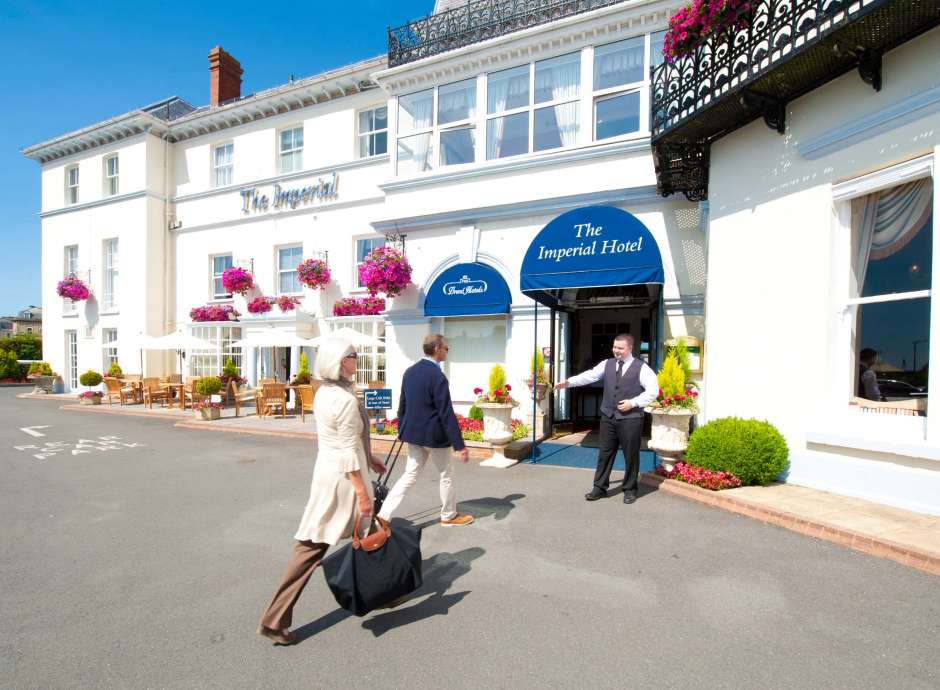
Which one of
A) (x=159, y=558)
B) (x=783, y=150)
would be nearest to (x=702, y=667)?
(x=159, y=558)

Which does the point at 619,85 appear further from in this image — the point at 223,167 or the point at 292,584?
the point at 223,167

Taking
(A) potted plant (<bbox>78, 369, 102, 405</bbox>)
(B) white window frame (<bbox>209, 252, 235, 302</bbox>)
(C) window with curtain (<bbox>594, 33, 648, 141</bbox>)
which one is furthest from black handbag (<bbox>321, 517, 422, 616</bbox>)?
(A) potted plant (<bbox>78, 369, 102, 405</bbox>)

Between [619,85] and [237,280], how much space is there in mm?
12559

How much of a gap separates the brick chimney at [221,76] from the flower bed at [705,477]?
20.7m

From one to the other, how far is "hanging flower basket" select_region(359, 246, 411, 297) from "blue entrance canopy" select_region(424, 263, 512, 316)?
69cm

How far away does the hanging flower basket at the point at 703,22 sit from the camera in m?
6.19

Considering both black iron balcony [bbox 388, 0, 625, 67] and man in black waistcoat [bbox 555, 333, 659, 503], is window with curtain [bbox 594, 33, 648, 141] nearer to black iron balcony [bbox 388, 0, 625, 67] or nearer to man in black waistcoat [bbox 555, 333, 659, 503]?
black iron balcony [bbox 388, 0, 625, 67]

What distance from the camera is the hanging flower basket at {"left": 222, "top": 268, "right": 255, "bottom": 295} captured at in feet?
54.7

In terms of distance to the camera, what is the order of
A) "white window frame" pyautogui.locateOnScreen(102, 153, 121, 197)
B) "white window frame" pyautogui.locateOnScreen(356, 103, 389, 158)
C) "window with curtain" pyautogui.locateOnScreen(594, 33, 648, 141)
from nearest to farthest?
"window with curtain" pyautogui.locateOnScreen(594, 33, 648, 141) → "white window frame" pyautogui.locateOnScreen(356, 103, 389, 158) → "white window frame" pyautogui.locateOnScreen(102, 153, 121, 197)

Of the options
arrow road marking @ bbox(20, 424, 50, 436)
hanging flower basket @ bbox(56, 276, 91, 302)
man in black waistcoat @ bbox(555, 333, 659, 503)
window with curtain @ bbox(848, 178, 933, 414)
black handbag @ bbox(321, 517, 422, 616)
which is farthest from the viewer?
hanging flower basket @ bbox(56, 276, 91, 302)

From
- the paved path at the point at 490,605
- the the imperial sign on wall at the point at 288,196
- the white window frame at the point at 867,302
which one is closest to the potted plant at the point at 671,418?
the paved path at the point at 490,605

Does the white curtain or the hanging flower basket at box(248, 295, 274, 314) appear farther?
the hanging flower basket at box(248, 295, 274, 314)

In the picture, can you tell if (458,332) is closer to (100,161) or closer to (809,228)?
(809,228)

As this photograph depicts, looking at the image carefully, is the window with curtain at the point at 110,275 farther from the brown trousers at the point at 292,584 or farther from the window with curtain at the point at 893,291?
the window with curtain at the point at 893,291
